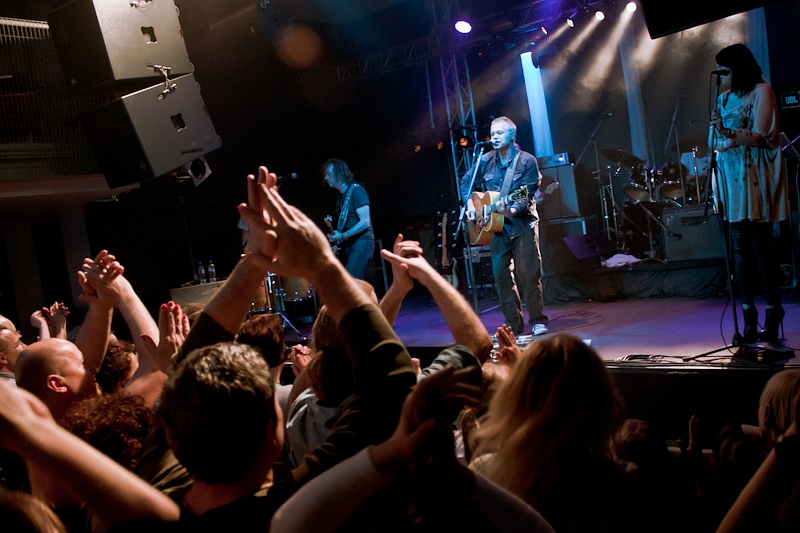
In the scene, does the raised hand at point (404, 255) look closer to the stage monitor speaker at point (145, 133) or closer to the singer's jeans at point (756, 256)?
the singer's jeans at point (756, 256)

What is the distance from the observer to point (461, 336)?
188 cm

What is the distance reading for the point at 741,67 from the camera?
4.27 meters

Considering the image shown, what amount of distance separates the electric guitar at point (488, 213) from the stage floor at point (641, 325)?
38.8 inches

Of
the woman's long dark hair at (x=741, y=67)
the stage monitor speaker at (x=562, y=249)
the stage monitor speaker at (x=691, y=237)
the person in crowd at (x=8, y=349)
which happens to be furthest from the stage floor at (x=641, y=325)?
the person in crowd at (x=8, y=349)

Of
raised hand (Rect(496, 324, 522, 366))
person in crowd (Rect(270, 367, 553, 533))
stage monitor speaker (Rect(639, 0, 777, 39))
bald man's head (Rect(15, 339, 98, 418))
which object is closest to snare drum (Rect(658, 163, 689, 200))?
stage monitor speaker (Rect(639, 0, 777, 39))

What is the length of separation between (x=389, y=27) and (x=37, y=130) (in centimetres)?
672

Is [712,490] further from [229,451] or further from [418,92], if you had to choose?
→ [418,92]

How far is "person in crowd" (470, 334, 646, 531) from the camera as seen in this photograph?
4.78 ft

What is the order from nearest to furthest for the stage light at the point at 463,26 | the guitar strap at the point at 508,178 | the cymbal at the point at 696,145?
the guitar strap at the point at 508,178, the stage light at the point at 463,26, the cymbal at the point at 696,145

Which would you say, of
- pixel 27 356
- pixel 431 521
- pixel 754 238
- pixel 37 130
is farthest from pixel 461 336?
pixel 37 130

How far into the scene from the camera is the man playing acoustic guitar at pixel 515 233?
600 cm

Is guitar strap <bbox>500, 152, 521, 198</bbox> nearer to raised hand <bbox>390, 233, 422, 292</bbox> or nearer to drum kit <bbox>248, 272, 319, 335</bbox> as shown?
drum kit <bbox>248, 272, 319, 335</bbox>

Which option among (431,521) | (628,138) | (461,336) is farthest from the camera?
(628,138)

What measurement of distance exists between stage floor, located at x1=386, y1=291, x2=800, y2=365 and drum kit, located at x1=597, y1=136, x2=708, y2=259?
5.65ft
